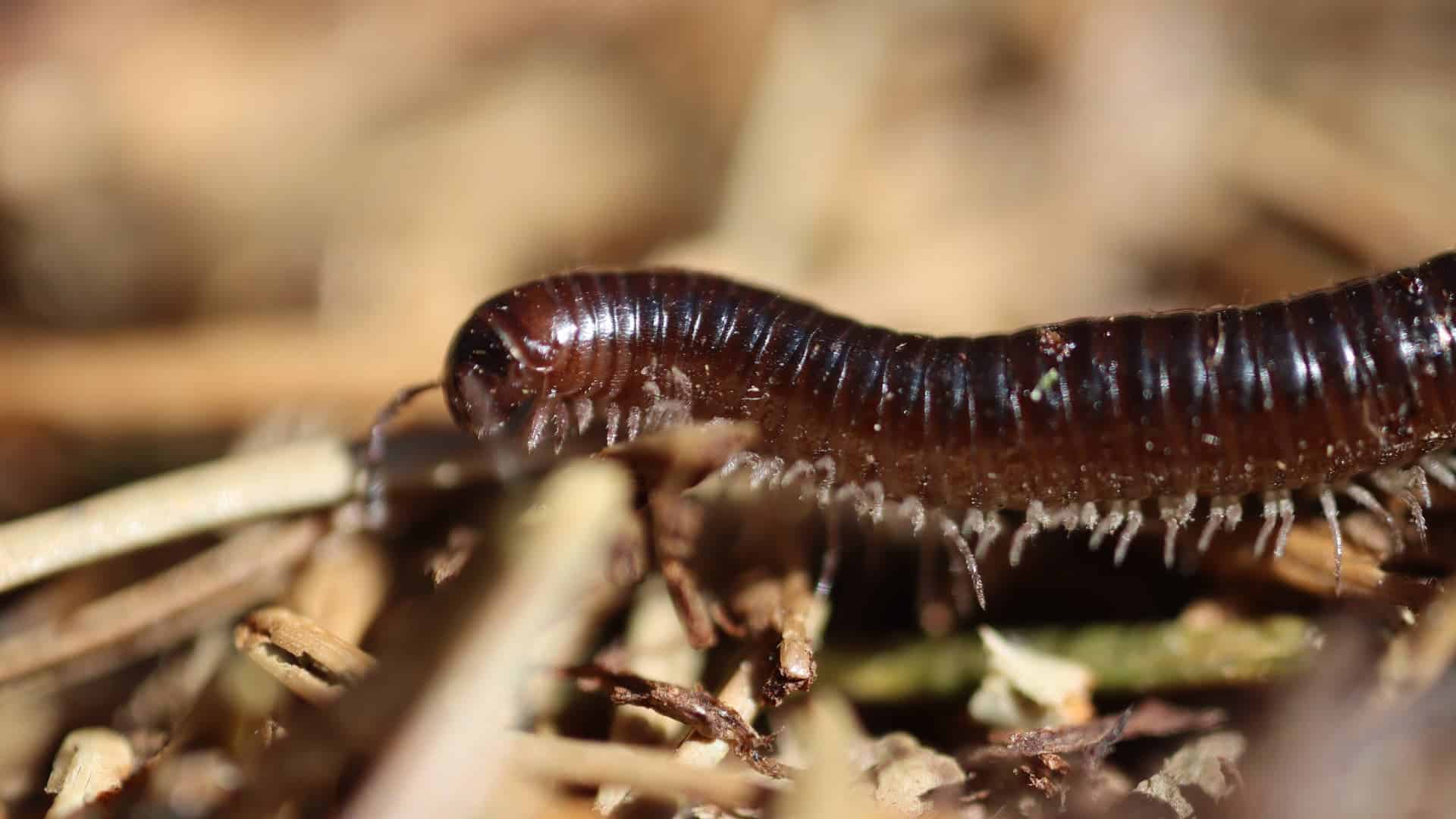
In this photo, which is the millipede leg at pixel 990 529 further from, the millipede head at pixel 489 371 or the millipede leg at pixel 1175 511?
the millipede head at pixel 489 371

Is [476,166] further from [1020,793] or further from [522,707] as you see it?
[1020,793]

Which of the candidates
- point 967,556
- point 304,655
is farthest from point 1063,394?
point 304,655

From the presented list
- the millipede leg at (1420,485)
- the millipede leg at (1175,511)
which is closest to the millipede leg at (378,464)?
the millipede leg at (1175,511)

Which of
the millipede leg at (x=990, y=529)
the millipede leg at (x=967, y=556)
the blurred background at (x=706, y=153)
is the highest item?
the blurred background at (x=706, y=153)

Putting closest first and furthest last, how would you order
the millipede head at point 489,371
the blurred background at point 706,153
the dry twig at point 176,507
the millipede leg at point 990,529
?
the dry twig at point 176,507, the millipede leg at point 990,529, the millipede head at point 489,371, the blurred background at point 706,153

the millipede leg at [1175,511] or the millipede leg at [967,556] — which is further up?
the millipede leg at [1175,511]

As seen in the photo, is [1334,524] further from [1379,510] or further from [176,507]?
[176,507]

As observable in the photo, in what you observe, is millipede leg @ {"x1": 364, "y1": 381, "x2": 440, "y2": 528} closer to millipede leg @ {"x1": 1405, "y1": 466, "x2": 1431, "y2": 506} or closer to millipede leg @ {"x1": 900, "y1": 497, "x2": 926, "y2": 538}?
millipede leg @ {"x1": 900, "y1": 497, "x2": 926, "y2": 538}

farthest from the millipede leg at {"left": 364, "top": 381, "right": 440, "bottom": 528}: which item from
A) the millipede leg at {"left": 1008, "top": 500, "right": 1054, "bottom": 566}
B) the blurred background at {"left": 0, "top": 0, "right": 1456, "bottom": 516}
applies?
the millipede leg at {"left": 1008, "top": 500, "right": 1054, "bottom": 566}
